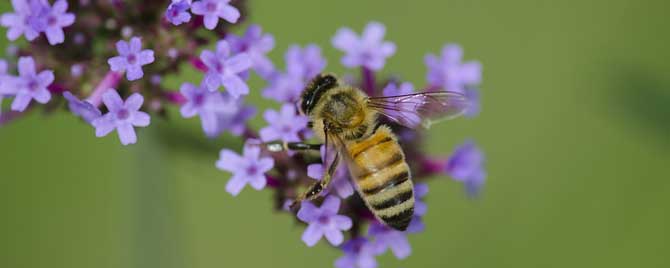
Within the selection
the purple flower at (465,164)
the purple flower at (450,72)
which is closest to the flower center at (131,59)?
the purple flower at (450,72)

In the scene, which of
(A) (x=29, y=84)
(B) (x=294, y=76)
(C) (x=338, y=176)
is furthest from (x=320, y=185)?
(A) (x=29, y=84)

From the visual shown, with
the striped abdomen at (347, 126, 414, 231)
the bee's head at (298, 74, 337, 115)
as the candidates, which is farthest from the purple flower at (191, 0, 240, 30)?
the striped abdomen at (347, 126, 414, 231)

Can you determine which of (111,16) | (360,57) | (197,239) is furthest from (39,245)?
(360,57)

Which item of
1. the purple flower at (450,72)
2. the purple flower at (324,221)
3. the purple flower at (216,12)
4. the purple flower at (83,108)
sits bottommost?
the purple flower at (324,221)

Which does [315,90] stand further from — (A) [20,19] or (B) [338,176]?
(A) [20,19]

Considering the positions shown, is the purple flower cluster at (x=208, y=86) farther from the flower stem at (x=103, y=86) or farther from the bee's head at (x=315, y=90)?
the bee's head at (x=315, y=90)

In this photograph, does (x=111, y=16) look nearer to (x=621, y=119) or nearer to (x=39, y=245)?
(x=39, y=245)
